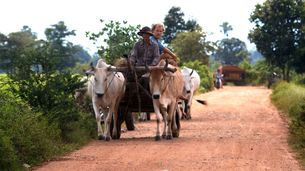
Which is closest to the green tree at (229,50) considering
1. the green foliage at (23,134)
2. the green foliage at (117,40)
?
the green foliage at (117,40)

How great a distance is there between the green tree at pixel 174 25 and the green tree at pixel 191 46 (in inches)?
223

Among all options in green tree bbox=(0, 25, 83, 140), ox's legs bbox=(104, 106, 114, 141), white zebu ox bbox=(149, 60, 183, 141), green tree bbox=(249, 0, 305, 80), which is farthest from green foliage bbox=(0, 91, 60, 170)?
green tree bbox=(249, 0, 305, 80)

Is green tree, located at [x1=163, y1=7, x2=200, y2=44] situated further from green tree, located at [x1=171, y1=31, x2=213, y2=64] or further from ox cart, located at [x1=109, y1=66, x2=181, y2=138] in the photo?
ox cart, located at [x1=109, y1=66, x2=181, y2=138]

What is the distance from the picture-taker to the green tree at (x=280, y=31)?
4008 centimetres

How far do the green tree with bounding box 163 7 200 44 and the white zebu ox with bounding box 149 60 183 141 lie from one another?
44263mm

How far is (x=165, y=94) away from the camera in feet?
43.2

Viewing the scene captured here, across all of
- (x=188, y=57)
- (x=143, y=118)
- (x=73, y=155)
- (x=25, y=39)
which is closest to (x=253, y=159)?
(x=73, y=155)

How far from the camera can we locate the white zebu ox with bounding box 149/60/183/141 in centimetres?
1273

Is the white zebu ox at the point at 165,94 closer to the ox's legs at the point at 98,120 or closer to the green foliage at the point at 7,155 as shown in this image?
the ox's legs at the point at 98,120

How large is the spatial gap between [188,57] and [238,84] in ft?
48.8

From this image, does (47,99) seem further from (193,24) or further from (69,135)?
(193,24)

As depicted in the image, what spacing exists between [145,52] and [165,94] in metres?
1.01

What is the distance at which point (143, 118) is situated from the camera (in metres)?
19.2

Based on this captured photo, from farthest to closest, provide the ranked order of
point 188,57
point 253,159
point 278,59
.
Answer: point 188,57, point 278,59, point 253,159
